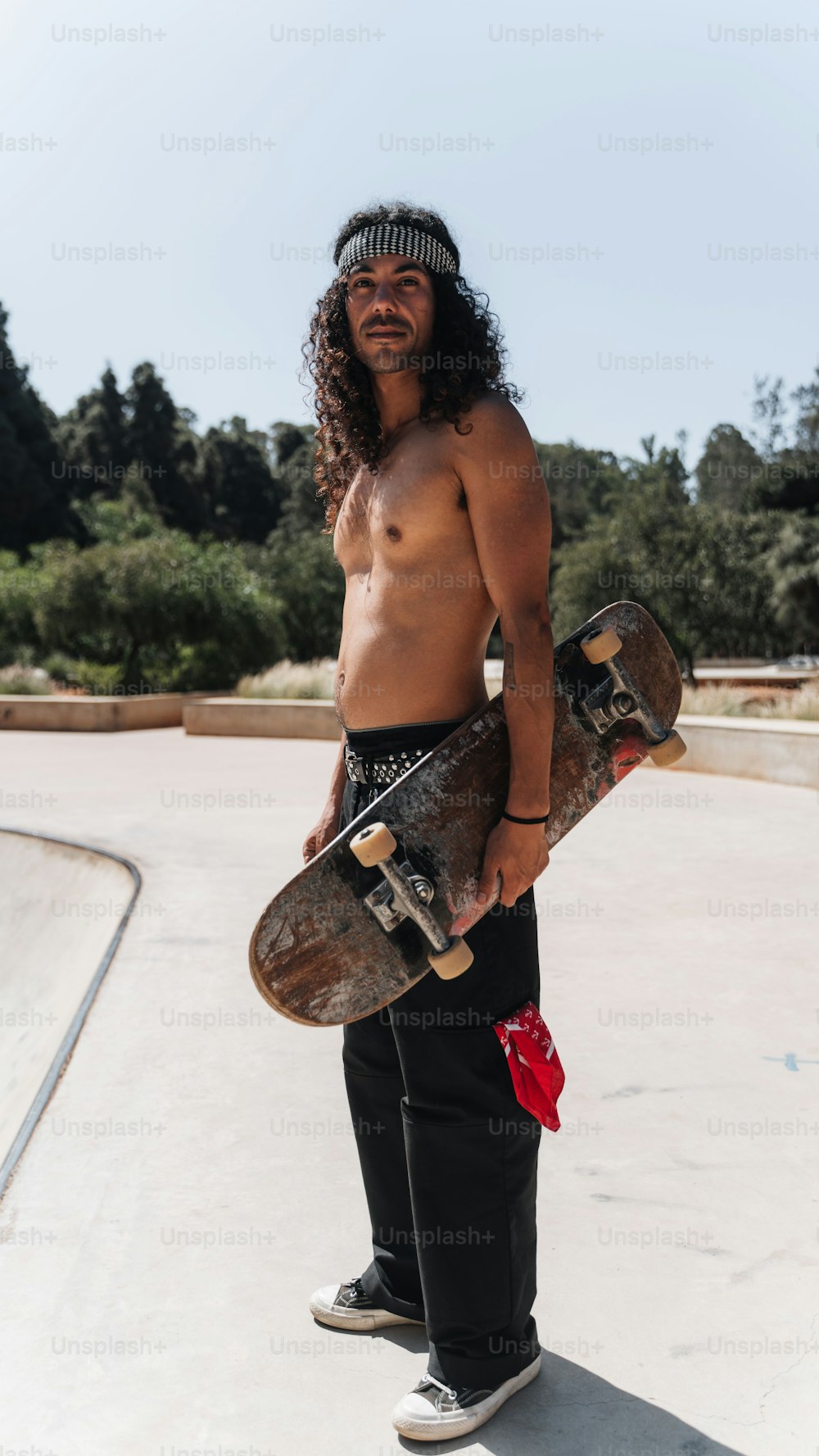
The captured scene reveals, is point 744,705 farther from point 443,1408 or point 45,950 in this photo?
point 443,1408

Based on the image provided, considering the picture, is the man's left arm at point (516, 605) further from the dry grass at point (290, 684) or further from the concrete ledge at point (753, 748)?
the dry grass at point (290, 684)

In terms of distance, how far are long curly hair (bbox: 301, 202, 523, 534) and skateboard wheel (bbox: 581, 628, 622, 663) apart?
44 cm

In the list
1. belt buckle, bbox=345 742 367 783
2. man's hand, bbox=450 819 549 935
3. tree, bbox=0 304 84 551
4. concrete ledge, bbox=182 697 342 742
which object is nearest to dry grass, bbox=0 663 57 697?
concrete ledge, bbox=182 697 342 742

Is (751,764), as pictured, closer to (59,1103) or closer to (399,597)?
(59,1103)

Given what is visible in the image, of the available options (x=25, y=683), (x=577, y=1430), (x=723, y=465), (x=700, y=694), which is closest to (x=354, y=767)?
(x=577, y=1430)

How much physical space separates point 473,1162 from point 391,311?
1544 mm

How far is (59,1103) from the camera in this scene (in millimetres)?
3289

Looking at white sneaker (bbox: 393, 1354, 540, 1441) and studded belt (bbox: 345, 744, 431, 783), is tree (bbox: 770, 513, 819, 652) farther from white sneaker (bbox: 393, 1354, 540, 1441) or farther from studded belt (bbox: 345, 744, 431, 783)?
white sneaker (bbox: 393, 1354, 540, 1441)

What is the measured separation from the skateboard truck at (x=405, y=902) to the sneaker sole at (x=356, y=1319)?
2.79ft

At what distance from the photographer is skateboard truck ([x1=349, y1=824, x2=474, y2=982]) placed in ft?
5.85

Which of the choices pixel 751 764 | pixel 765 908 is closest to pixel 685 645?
pixel 751 764

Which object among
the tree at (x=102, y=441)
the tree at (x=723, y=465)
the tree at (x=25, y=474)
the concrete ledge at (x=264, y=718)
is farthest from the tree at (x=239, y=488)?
the concrete ledge at (x=264, y=718)

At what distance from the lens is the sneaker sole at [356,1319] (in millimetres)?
2197

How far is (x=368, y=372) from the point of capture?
7.45 feet
